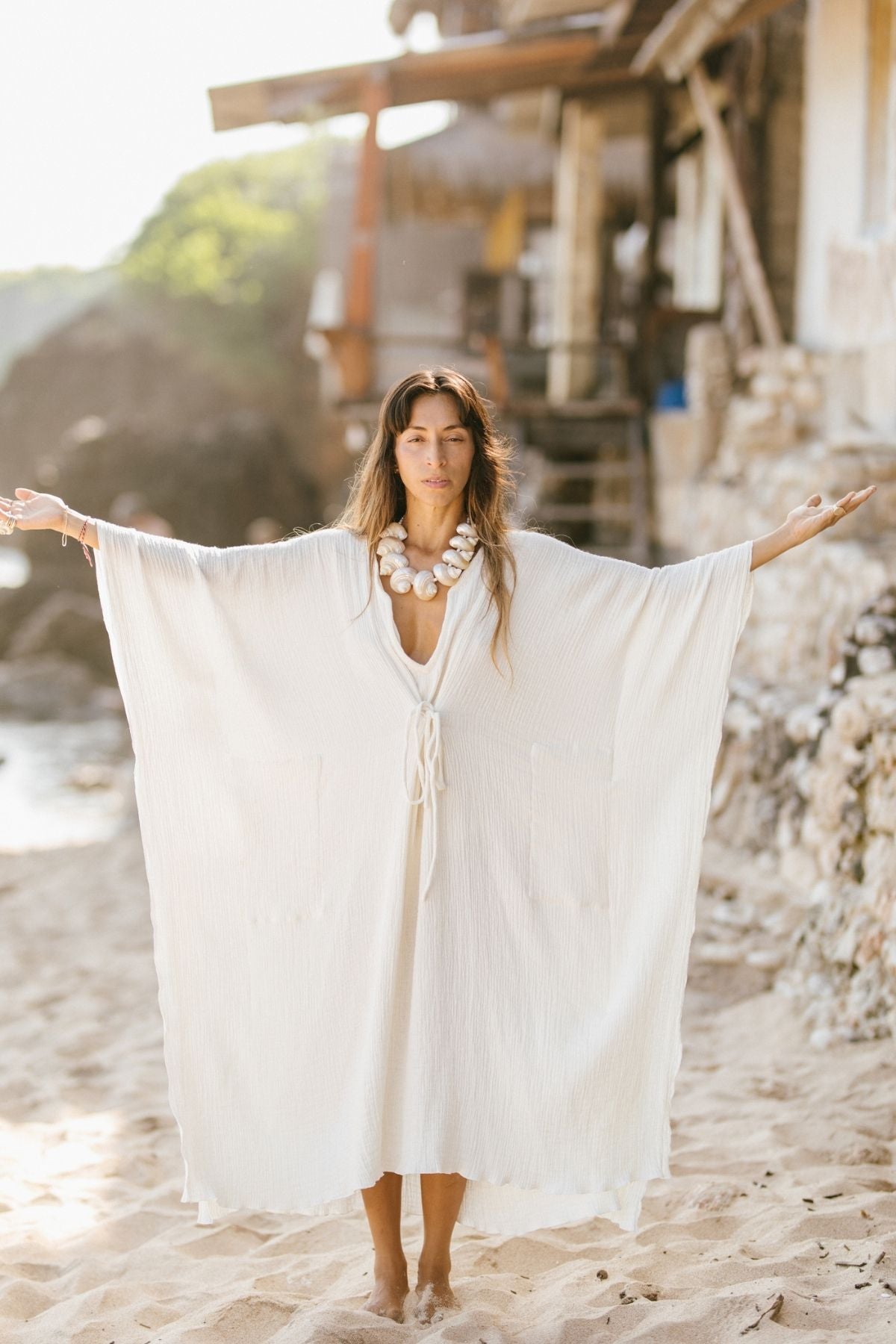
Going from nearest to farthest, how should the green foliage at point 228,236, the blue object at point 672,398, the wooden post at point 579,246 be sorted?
the blue object at point 672,398, the wooden post at point 579,246, the green foliage at point 228,236

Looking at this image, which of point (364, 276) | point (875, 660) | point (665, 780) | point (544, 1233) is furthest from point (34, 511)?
point (364, 276)

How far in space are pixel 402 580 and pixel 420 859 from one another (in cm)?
60

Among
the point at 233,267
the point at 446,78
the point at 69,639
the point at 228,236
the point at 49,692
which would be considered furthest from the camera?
the point at 228,236

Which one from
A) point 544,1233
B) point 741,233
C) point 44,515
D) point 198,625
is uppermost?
point 741,233

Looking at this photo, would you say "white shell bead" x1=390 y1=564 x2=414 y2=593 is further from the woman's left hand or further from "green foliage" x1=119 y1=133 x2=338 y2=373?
"green foliage" x1=119 y1=133 x2=338 y2=373

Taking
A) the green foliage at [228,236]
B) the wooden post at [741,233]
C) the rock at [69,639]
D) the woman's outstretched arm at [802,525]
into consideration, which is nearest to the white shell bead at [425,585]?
the woman's outstretched arm at [802,525]

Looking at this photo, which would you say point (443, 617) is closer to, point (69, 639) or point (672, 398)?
point (672, 398)

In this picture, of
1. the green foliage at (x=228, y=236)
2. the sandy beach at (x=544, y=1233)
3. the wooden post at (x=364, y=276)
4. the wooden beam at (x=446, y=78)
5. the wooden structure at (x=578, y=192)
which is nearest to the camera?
the sandy beach at (x=544, y=1233)

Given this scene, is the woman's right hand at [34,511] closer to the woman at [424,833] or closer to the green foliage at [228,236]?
the woman at [424,833]

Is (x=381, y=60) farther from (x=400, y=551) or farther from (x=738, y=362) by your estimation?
(x=400, y=551)

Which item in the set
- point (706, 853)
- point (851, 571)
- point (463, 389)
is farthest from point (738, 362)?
point (463, 389)

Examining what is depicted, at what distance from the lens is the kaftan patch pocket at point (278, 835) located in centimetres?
298

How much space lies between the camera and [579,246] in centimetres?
1120

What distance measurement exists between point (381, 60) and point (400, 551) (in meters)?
7.48
